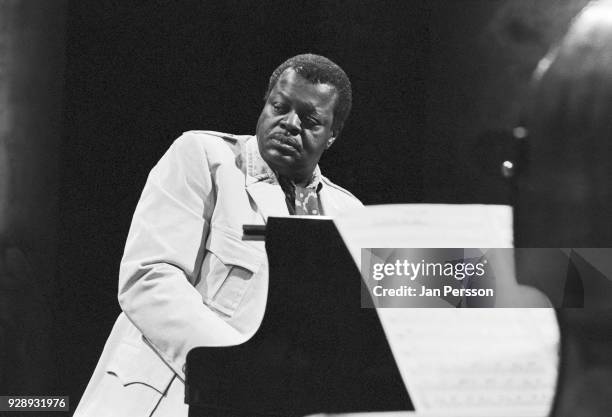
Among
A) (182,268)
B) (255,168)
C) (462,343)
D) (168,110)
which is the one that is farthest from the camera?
(168,110)

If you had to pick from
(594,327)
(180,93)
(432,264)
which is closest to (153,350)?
(432,264)

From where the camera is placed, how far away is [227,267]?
1611 millimetres

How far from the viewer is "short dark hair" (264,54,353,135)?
1.74m

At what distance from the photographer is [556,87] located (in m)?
1.55

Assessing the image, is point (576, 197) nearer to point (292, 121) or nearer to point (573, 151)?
point (573, 151)

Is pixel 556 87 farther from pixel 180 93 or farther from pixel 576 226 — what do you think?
pixel 180 93

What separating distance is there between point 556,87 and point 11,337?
64.2 inches

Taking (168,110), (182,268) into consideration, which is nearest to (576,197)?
(182,268)

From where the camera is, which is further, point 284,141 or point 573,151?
point 284,141

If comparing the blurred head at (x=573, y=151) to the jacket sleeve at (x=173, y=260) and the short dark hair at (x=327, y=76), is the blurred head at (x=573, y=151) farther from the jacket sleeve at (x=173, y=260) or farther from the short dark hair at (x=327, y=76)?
the jacket sleeve at (x=173, y=260)

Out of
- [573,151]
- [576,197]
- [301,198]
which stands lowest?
[301,198]

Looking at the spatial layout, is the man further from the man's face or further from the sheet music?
the sheet music

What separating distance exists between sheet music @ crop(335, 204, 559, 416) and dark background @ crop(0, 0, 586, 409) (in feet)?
2.23

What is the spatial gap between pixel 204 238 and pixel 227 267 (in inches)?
3.2
